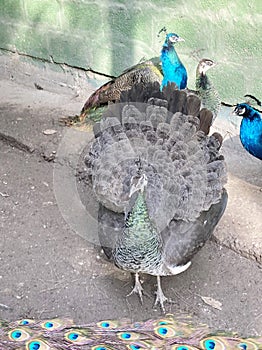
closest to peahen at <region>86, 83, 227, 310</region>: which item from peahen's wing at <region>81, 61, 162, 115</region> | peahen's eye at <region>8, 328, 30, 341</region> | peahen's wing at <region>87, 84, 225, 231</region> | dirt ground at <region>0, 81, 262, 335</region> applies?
peahen's wing at <region>87, 84, 225, 231</region>

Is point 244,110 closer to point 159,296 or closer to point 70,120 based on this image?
point 159,296

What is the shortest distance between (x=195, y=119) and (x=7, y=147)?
6.92ft

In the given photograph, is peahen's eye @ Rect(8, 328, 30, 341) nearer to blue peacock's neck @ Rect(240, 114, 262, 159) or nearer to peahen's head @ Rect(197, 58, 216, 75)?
blue peacock's neck @ Rect(240, 114, 262, 159)

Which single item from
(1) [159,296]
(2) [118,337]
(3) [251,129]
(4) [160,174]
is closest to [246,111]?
(3) [251,129]

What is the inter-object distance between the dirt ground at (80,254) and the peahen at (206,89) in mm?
385

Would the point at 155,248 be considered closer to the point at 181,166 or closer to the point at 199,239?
the point at 199,239

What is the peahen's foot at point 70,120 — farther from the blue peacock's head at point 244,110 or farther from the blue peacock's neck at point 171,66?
the blue peacock's head at point 244,110

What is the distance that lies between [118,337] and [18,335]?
1.25ft

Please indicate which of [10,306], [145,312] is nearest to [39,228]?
[10,306]

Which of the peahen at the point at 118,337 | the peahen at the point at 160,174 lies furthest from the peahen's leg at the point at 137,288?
the peahen at the point at 118,337

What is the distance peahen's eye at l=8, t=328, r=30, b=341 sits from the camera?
83.9 inches

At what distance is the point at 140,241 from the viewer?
2.83 meters

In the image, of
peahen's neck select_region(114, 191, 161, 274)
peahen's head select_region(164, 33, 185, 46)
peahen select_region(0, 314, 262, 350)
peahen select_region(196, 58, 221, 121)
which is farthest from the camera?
peahen's head select_region(164, 33, 185, 46)

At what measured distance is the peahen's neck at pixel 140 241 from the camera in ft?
9.29
